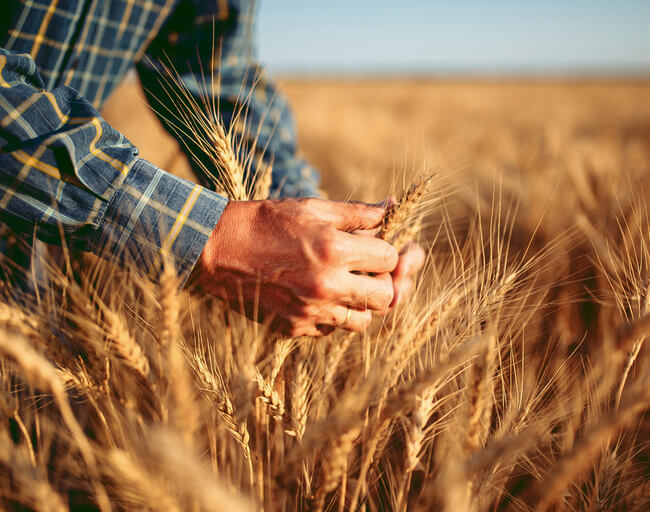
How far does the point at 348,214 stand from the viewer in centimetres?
64

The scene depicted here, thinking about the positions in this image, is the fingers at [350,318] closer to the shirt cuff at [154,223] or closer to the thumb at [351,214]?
the thumb at [351,214]

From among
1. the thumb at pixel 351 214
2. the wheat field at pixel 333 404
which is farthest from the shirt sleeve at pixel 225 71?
the thumb at pixel 351 214

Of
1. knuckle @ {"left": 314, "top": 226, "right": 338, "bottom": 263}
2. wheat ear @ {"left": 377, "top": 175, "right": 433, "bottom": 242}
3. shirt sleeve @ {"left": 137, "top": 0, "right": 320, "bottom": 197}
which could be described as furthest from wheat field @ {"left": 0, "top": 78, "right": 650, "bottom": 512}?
shirt sleeve @ {"left": 137, "top": 0, "right": 320, "bottom": 197}

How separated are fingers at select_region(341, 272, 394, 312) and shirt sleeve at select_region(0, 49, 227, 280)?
0.81ft

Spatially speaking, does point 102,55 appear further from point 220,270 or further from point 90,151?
point 220,270

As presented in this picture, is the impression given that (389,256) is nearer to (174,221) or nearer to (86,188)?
(174,221)

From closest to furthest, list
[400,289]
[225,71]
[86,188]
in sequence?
[86,188] < [400,289] < [225,71]

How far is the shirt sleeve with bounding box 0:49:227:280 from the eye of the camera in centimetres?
54

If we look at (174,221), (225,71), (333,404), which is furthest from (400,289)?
(225,71)

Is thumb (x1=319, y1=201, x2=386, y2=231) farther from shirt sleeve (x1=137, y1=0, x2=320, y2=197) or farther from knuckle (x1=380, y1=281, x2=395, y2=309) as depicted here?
shirt sleeve (x1=137, y1=0, x2=320, y2=197)

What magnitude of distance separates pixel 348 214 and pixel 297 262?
5.0 inches


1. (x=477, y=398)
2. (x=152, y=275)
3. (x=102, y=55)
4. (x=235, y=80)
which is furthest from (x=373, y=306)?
(x=102, y=55)

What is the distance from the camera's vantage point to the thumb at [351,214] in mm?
625

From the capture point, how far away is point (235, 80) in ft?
3.68
